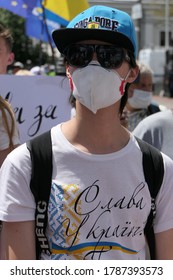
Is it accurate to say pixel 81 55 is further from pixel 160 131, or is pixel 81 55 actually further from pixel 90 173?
pixel 160 131

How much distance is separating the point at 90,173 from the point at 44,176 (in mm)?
134

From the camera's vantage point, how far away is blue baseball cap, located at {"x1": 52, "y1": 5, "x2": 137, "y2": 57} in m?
1.64

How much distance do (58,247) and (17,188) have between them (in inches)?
8.5

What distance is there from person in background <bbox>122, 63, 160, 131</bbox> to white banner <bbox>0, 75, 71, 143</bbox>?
603 mm

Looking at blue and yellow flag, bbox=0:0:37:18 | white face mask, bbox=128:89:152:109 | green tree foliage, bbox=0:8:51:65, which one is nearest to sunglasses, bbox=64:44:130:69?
white face mask, bbox=128:89:152:109

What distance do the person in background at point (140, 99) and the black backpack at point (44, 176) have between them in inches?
107

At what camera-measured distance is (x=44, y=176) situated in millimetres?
1617

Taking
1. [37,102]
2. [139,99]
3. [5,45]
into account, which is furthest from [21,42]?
[5,45]

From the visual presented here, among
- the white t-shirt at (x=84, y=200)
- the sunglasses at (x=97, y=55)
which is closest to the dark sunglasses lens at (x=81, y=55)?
the sunglasses at (x=97, y=55)

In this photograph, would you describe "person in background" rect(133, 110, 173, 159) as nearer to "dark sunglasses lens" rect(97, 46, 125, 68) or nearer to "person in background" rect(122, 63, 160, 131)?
"dark sunglasses lens" rect(97, 46, 125, 68)
